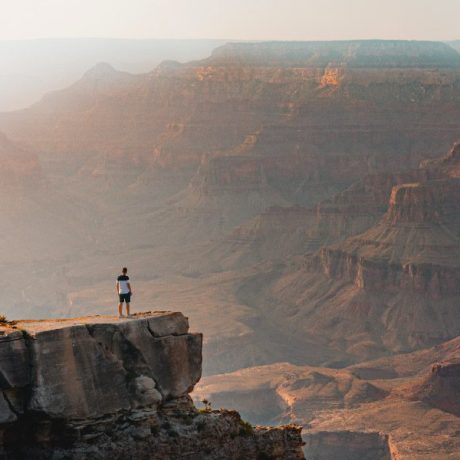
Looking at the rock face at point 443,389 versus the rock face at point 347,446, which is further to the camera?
the rock face at point 443,389

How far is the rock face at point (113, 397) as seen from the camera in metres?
17.3

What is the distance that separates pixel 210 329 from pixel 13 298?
30549 mm

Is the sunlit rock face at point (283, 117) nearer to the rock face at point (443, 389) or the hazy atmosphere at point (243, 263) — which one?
the hazy atmosphere at point (243, 263)

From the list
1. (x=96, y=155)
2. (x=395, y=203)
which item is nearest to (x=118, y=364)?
(x=395, y=203)

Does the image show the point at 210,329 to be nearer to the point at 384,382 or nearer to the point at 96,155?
the point at 384,382

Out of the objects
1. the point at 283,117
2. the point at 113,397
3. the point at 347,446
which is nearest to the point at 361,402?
the point at 347,446

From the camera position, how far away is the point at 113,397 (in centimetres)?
1795

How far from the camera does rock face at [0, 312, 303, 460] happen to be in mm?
17297

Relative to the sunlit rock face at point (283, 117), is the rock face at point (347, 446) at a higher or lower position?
lower

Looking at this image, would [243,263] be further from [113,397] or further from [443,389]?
[113,397]

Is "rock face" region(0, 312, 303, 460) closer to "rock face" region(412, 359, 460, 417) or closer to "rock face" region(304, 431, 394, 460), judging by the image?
"rock face" region(304, 431, 394, 460)

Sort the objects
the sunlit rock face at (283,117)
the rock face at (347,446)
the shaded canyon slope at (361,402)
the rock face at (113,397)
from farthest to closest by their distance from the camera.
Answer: the sunlit rock face at (283,117) → the shaded canyon slope at (361,402) → the rock face at (347,446) → the rock face at (113,397)

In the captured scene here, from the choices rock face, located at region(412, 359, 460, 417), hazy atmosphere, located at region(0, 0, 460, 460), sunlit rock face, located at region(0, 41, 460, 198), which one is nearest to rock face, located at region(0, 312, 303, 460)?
hazy atmosphere, located at region(0, 0, 460, 460)

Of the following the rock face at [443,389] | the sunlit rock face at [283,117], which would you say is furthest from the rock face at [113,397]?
the sunlit rock face at [283,117]
